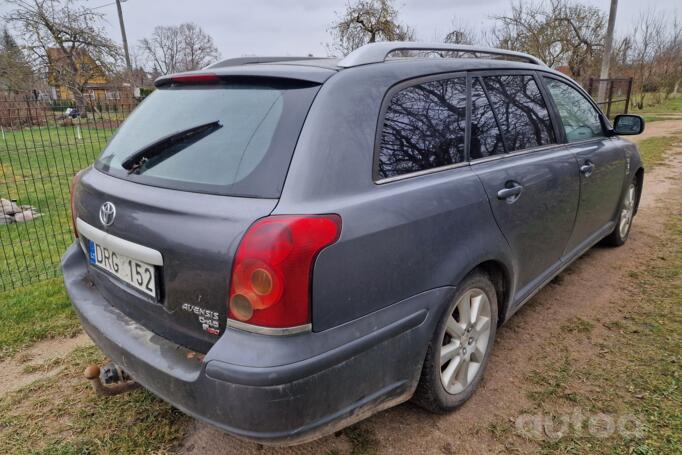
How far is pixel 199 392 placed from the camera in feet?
5.27

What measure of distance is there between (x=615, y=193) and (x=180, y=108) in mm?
3653

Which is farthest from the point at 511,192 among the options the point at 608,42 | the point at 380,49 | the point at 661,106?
the point at 661,106

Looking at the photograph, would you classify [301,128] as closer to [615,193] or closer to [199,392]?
[199,392]

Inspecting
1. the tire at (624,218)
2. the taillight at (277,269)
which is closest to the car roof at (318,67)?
the taillight at (277,269)

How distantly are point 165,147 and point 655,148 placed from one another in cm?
1228

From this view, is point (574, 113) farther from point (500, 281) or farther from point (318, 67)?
point (318, 67)

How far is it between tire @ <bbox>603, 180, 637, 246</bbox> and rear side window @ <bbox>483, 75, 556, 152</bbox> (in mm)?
1826

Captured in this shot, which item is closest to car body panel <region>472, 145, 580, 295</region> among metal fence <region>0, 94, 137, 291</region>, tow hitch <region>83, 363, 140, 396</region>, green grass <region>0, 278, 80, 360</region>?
tow hitch <region>83, 363, 140, 396</region>

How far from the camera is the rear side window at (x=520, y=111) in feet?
8.46

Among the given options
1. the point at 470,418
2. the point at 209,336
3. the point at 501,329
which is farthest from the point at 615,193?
the point at 209,336

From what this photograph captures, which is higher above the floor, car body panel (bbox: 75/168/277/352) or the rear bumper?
car body panel (bbox: 75/168/277/352)

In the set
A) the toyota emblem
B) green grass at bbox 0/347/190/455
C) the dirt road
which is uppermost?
the toyota emblem

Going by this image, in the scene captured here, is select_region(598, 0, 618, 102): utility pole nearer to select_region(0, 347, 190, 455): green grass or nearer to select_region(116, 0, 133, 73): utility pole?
select_region(0, 347, 190, 455): green grass

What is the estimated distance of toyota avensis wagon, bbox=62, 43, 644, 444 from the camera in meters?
1.54
